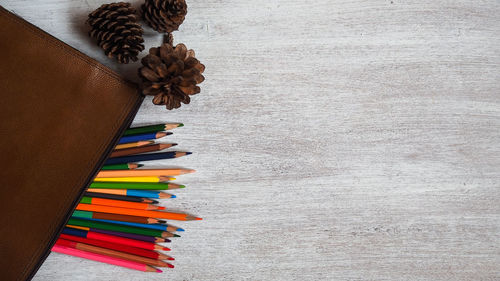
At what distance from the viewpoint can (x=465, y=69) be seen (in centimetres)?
69

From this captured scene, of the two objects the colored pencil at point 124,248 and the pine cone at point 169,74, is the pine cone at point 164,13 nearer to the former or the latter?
the pine cone at point 169,74

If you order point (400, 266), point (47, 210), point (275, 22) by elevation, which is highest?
point (275, 22)

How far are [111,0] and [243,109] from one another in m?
0.31

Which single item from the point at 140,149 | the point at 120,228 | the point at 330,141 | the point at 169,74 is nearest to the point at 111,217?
the point at 120,228

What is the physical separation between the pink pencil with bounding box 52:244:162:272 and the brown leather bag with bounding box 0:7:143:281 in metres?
0.04

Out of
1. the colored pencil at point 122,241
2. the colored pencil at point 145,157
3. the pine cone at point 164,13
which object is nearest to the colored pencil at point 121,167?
the colored pencil at point 145,157

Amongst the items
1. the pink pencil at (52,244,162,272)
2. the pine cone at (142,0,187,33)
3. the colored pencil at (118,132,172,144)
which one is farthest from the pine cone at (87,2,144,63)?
the pink pencil at (52,244,162,272)

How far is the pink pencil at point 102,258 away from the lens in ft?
2.08

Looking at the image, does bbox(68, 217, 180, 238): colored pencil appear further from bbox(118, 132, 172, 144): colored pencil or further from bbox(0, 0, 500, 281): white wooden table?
bbox(118, 132, 172, 144): colored pencil

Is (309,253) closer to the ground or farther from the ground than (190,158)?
closer to the ground

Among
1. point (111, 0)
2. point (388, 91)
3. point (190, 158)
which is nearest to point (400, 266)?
point (388, 91)

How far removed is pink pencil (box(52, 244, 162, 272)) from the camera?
0.63 metres

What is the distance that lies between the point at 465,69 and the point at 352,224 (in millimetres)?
360

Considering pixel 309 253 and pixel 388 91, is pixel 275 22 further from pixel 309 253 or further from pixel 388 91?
pixel 309 253
